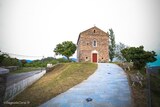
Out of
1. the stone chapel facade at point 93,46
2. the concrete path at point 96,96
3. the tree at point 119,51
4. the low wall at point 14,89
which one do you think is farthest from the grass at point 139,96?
the tree at point 119,51

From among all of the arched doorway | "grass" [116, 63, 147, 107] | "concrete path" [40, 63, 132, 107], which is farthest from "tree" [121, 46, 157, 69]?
the arched doorway

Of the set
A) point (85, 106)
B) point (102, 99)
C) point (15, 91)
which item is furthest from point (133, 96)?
point (15, 91)

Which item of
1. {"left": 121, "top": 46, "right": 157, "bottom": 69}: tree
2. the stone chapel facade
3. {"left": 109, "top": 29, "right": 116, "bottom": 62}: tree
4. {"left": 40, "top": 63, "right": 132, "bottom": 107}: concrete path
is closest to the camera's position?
{"left": 40, "top": 63, "right": 132, "bottom": 107}: concrete path

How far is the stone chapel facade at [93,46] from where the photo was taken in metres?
42.7

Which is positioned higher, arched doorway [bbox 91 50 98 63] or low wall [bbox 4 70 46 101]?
arched doorway [bbox 91 50 98 63]

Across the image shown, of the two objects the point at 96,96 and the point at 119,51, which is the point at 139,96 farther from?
the point at 119,51

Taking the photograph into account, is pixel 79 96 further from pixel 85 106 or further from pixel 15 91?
pixel 15 91

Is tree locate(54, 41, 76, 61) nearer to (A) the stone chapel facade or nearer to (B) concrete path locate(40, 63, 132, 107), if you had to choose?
(A) the stone chapel facade

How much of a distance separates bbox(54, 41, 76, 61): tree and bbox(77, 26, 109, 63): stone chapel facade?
4.96m

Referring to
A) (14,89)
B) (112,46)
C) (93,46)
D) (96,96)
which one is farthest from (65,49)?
(96,96)

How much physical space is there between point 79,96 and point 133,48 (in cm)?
1652

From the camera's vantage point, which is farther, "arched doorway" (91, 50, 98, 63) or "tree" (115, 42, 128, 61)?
"tree" (115, 42, 128, 61)

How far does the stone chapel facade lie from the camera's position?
42656 millimetres

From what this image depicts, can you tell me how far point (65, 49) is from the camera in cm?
4759
